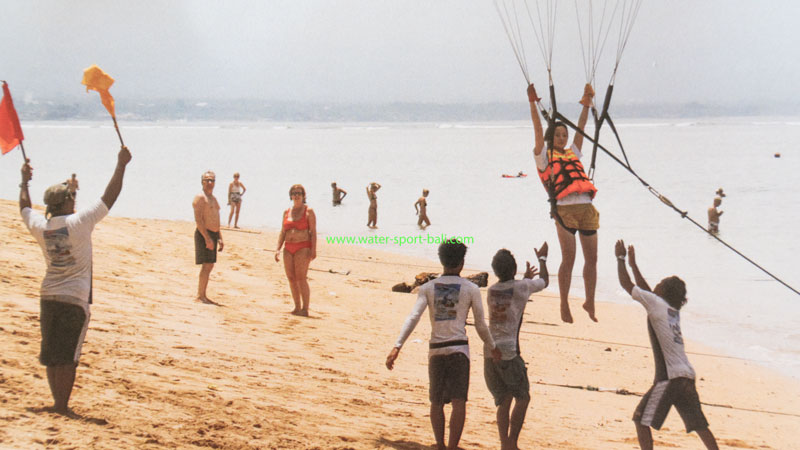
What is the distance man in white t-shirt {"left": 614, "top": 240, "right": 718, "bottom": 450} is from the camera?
20.9 ft

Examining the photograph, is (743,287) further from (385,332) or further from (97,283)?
(97,283)

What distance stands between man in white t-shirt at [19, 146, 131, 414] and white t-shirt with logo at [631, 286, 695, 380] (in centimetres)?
427

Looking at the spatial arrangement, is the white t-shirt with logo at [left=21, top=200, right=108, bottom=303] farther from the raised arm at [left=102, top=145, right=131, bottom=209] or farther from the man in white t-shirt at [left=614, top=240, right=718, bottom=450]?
the man in white t-shirt at [left=614, top=240, right=718, bottom=450]

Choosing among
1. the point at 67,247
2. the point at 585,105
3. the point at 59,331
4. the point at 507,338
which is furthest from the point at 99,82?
the point at 585,105

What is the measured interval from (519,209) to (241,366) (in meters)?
30.1

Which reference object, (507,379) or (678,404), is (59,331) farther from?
(678,404)

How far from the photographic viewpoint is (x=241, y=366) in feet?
27.5

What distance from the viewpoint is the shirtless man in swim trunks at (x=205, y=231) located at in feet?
37.8

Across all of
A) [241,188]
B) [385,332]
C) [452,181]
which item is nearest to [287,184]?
[452,181]

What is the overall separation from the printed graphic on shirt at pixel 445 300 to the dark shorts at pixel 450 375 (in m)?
0.32

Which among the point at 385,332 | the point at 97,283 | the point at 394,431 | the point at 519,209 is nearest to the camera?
the point at 394,431

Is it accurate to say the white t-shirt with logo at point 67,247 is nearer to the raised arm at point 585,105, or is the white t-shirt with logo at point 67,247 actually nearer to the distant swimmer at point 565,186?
the distant swimmer at point 565,186

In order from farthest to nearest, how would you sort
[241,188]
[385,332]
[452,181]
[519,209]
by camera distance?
[452,181]
[519,209]
[241,188]
[385,332]

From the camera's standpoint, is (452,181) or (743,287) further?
(452,181)
